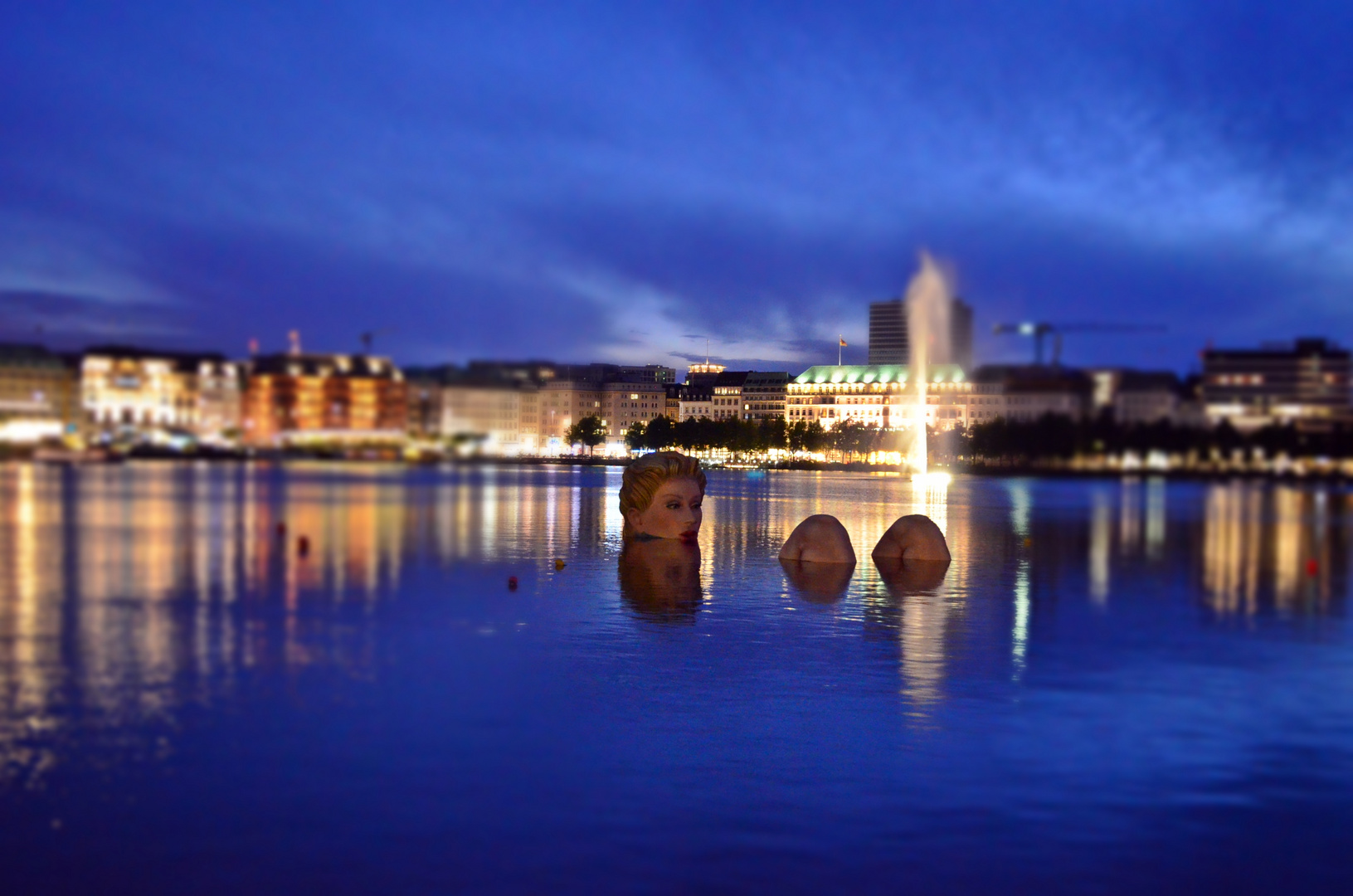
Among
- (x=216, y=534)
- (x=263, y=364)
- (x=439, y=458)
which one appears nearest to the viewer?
(x=216, y=534)

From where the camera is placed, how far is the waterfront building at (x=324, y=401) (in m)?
94.5

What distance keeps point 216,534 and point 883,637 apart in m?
24.0

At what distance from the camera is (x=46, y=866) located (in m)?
7.27

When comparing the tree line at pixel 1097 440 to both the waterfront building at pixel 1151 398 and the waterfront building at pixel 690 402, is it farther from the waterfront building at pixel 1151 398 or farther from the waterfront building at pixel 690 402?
the waterfront building at pixel 690 402

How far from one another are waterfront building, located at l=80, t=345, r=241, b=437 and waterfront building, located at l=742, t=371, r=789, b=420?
48052 mm

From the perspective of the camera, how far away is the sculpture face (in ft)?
79.9

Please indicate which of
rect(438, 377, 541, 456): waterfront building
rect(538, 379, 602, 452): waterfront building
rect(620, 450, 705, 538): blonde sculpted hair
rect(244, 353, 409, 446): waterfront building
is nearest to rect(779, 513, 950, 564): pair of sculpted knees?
rect(620, 450, 705, 538): blonde sculpted hair

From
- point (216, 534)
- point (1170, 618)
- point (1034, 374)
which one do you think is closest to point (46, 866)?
point (1170, 618)

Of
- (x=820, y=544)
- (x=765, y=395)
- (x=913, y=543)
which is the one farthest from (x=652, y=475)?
(x=765, y=395)

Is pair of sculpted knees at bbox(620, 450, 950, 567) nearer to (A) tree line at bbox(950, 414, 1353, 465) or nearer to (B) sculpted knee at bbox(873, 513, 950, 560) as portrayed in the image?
(B) sculpted knee at bbox(873, 513, 950, 560)

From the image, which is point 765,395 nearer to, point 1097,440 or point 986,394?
point 1097,440

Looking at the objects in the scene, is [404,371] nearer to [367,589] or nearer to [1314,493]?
[1314,493]

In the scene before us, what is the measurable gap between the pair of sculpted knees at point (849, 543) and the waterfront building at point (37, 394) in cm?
9143

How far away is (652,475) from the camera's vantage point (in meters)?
24.6
